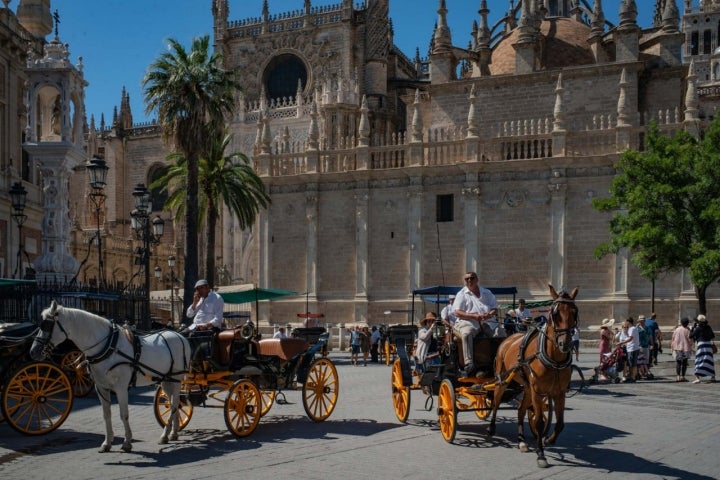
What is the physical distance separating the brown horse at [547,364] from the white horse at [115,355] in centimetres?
426

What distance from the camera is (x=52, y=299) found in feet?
50.1

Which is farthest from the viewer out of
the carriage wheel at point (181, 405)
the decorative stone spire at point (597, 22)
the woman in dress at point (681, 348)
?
the decorative stone spire at point (597, 22)

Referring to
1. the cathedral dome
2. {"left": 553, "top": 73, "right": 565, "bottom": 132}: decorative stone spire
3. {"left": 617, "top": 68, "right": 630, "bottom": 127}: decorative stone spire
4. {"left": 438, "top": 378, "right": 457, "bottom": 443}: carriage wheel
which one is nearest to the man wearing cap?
{"left": 438, "top": 378, "right": 457, "bottom": 443}: carriage wheel

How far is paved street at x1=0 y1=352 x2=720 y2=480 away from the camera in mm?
8414

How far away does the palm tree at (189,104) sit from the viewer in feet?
77.9

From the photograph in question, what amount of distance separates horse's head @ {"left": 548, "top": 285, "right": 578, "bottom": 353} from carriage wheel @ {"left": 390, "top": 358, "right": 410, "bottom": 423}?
3.32 meters

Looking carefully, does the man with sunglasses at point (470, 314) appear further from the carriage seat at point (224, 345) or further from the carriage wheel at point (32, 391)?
the carriage wheel at point (32, 391)

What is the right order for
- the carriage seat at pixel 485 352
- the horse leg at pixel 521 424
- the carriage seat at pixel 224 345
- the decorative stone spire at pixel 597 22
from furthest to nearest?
1. the decorative stone spire at pixel 597 22
2. the carriage seat at pixel 224 345
3. the carriage seat at pixel 485 352
4. the horse leg at pixel 521 424

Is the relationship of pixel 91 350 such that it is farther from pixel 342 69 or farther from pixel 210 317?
pixel 342 69

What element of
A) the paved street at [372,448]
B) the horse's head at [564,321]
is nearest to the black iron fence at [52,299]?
the paved street at [372,448]

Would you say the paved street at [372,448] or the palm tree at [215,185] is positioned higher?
the palm tree at [215,185]

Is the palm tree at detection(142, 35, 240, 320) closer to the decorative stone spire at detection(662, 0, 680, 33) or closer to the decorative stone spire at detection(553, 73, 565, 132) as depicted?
the decorative stone spire at detection(553, 73, 565, 132)

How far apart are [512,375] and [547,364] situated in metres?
0.74

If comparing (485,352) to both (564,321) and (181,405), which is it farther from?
(181,405)
